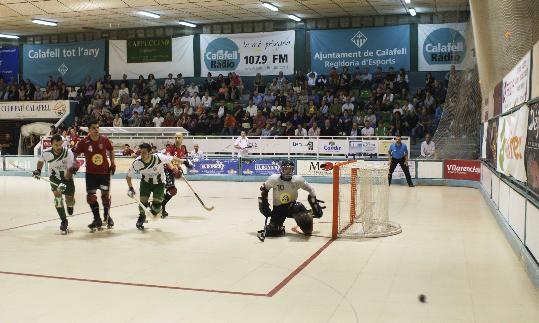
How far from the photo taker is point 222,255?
25.9 feet

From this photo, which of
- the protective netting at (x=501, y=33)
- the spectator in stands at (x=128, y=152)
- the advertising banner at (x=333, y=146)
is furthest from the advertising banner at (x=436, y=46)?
the spectator in stands at (x=128, y=152)

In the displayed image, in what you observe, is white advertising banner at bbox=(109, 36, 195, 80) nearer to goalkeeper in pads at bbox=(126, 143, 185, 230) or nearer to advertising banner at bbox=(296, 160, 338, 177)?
advertising banner at bbox=(296, 160, 338, 177)

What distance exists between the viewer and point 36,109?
1089 inches

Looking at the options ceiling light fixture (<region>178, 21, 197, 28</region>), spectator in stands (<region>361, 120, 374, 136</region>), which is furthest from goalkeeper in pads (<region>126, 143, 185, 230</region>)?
ceiling light fixture (<region>178, 21, 197, 28</region>)

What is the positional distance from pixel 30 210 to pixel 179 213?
343cm

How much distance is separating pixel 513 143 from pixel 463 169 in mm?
10483

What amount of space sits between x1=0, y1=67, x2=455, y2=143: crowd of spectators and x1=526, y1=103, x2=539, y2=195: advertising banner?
13.5 meters

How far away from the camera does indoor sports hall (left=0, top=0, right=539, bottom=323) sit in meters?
6.08

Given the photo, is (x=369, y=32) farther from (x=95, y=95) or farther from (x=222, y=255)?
(x=222, y=255)

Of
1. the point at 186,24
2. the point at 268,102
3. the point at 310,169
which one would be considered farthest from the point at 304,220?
the point at 186,24

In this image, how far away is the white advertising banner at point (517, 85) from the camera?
7527 millimetres

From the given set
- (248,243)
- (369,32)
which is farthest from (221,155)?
(248,243)

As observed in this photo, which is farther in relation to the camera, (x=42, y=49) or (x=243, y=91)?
(x=42, y=49)

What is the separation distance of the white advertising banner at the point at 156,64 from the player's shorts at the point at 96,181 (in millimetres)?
18846
